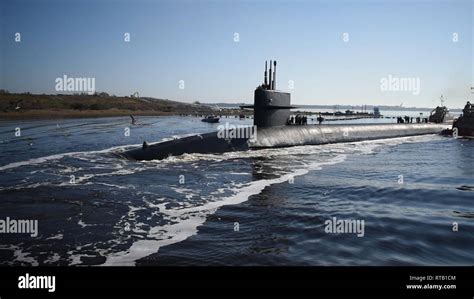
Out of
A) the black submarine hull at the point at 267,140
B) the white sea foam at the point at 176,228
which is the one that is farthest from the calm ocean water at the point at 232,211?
the black submarine hull at the point at 267,140

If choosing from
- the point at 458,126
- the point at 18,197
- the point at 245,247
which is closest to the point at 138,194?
the point at 18,197

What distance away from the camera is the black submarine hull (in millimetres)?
20109

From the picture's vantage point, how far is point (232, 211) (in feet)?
33.4

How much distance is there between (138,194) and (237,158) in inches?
336

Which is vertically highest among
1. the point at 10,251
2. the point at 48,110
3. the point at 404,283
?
the point at 48,110

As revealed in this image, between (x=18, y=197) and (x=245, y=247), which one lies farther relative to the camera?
(x=18, y=197)

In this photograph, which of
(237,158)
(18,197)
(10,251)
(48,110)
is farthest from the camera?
(48,110)

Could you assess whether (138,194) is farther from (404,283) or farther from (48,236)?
(404,283)

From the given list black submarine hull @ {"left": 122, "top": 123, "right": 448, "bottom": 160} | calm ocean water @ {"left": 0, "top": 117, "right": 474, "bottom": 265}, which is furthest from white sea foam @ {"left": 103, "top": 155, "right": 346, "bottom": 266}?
black submarine hull @ {"left": 122, "top": 123, "right": 448, "bottom": 160}

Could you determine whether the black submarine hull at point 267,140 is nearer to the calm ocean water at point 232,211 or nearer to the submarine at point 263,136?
the submarine at point 263,136

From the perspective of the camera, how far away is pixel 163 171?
16.1 metres

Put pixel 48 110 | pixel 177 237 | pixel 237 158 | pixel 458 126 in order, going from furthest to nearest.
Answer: pixel 48 110 < pixel 458 126 < pixel 237 158 < pixel 177 237

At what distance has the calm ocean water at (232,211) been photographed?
7.10 meters

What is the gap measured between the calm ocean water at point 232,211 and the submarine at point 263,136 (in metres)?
1.55
